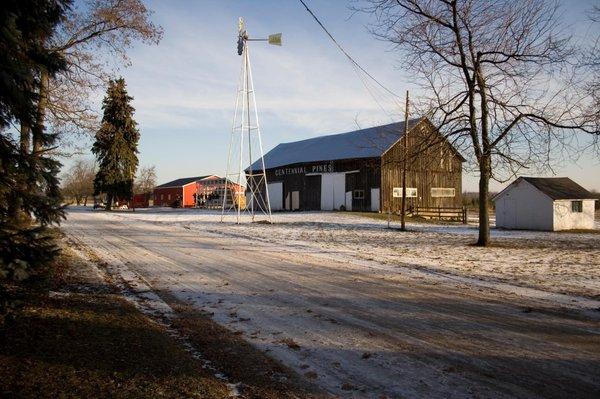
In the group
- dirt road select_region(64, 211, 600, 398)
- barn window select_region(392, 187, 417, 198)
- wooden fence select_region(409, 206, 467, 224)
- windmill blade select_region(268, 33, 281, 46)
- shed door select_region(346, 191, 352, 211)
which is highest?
windmill blade select_region(268, 33, 281, 46)

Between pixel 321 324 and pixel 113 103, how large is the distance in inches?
2048

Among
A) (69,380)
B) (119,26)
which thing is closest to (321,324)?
(69,380)

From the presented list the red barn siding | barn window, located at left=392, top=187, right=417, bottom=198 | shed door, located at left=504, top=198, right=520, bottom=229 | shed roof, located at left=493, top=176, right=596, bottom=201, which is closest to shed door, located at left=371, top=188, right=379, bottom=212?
barn window, located at left=392, top=187, right=417, bottom=198

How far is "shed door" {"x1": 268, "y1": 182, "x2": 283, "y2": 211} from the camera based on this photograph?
163 feet

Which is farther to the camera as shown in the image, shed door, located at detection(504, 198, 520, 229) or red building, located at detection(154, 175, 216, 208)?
red building, located at detection(154, 175, 216, 208)

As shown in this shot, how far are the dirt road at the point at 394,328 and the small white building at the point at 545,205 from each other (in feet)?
78.3

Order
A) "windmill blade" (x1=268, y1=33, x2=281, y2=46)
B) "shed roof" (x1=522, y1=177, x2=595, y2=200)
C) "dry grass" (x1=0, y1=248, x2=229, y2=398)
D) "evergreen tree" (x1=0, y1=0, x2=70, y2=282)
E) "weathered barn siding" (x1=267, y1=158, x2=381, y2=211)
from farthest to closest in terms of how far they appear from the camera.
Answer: "weathered barn siding" (x1=267, y1=158, x2=381, y2=211) < "shed roof" (x1=522, y1=177, x2=595, y2=200) < "windmill blade" (x1=268, y1=33, x2=281, y2=46) < "evergreen tree" (x1=0, y1=0, x2=70, y2=282) < "dry grass" (x1=0, y1=248, x2=229, y2=398)

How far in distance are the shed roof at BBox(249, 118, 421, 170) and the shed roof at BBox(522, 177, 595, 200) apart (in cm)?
1051

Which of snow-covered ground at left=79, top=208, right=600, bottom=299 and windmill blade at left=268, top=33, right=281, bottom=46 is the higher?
windmill blade at left=268, top=33, right=281, bottom=46

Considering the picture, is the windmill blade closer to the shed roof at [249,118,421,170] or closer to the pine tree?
the shed roof at [249,118,421,170]

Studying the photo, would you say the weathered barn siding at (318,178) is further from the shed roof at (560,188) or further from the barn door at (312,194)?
the shed roof at (560,188)

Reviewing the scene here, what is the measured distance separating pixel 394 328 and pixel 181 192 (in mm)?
78565

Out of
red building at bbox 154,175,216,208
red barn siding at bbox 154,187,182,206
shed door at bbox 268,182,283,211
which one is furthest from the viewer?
red barn siding at bbox 154,187,182,206

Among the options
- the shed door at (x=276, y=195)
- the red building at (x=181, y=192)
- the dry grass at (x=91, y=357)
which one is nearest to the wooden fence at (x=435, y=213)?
the shed door at (x=276, y=195)
